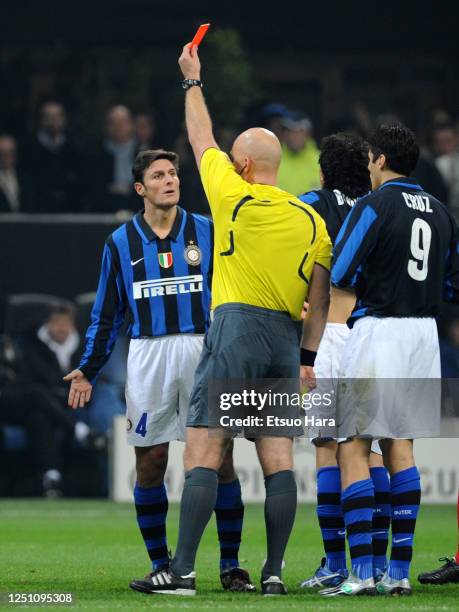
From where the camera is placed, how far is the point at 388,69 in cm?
2233

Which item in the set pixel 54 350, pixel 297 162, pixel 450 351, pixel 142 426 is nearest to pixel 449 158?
pixel 297 162

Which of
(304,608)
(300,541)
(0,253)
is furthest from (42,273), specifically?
(304,608)

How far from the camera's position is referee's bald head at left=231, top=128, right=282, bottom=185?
304 inches

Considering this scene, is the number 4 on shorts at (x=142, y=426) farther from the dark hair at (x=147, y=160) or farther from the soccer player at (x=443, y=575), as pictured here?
the soccer player at (x=443, y=575)

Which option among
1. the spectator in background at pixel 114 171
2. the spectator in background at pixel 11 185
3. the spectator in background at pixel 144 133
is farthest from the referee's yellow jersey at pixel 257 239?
the spectator in background at pixel 144 133

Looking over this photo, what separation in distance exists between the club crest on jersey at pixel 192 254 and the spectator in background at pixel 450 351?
799cm

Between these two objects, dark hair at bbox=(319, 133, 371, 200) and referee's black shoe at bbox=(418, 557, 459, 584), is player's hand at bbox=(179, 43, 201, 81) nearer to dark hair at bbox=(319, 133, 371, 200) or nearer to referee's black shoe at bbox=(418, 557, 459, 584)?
dark hair at bbox=(319, 133, 371, 200)

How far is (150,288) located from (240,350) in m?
1.05

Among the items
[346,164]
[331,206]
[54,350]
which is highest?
[346,164]

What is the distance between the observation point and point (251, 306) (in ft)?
25.2

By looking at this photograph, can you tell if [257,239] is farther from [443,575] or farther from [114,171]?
[114,171]

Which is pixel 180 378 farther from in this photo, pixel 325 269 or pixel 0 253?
pixel 0 253

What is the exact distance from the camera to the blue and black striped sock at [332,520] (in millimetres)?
8359

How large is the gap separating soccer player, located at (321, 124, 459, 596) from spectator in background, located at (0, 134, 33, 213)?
9.80 meters
